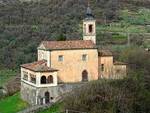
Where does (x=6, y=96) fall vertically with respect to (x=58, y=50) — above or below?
below

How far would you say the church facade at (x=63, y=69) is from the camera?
159ft

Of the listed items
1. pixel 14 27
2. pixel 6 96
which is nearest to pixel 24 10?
pixel 14 27

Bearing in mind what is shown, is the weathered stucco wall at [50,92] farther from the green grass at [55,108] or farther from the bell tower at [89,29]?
the bell tower at [89,29]

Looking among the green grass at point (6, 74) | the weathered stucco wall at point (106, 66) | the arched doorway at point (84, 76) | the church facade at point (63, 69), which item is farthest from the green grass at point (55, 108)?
the green grass at point (6, 74)

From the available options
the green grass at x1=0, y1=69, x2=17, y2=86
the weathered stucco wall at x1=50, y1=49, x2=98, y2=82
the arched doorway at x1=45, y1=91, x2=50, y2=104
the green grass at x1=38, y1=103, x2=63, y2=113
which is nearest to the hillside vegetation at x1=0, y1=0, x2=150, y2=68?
the green grass at x1=0, y1=69, x2=17, y2=86

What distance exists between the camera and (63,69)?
163ft

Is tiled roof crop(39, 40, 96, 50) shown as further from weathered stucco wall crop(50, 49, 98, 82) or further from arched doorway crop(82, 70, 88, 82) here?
arched doorway crop(82, 70, 88, 82)

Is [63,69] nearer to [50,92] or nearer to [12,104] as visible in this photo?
[50,92]

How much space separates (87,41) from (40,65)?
16.3 ft

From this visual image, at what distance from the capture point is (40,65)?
163 feet

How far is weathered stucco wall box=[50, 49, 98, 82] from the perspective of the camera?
4947 centimetres

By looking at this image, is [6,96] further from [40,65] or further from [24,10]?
[24,10]

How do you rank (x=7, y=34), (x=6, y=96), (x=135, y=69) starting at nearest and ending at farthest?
(x=135, y=69) → (x=6, y=96) → (x=7, y=34)

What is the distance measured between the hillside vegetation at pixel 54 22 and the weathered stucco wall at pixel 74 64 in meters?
25.6
